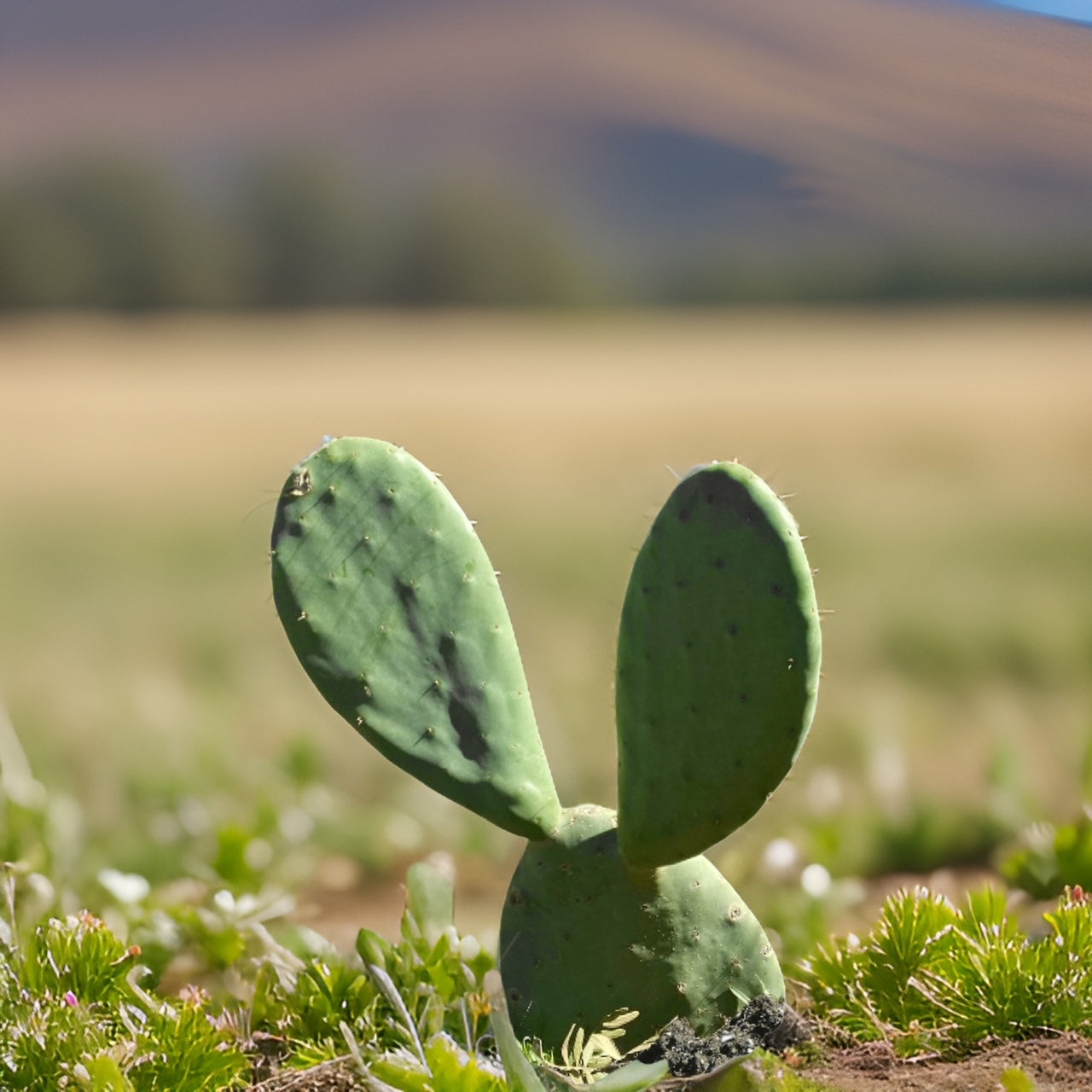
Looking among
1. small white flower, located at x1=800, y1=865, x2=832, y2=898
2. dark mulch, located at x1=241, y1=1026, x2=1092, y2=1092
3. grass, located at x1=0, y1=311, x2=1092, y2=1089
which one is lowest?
grass, located at x1=0, y1=311, x2=1092, y2=1089

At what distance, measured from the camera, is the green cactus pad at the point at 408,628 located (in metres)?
1.74

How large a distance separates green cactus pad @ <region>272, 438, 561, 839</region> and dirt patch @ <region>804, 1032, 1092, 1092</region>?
15.5 inches

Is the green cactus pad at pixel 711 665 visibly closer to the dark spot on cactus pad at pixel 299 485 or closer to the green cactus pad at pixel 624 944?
the green cactus pad at pixel 624 944

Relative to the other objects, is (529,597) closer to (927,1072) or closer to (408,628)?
(408,628)

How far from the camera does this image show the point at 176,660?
18.6ft

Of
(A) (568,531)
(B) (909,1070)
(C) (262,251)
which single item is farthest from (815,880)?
(C) (262,251)

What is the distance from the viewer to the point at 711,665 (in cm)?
159

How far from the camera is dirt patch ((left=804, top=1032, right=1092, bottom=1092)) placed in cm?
158

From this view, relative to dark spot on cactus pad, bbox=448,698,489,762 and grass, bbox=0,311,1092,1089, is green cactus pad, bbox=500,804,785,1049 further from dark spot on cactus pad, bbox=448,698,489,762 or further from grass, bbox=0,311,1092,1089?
grass, bbox=0,311,1092,1089

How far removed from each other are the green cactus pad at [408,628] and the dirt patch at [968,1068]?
0.39 meters

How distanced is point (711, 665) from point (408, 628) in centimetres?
36

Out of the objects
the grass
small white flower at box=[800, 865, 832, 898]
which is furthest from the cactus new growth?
small white flower at box=[800, 865, 832, 898]

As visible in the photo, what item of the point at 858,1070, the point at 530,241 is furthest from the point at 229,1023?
the point at 530,241

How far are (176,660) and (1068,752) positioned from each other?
9.74 ft
